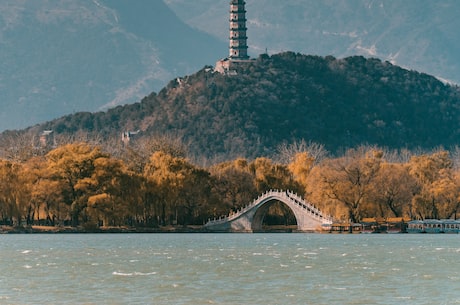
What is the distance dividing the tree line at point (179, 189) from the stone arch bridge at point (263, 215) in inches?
102

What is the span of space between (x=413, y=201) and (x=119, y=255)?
6035 centimetres

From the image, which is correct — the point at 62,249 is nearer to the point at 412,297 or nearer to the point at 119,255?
the point at 119,255

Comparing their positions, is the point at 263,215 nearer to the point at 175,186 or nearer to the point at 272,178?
the point at 272,178

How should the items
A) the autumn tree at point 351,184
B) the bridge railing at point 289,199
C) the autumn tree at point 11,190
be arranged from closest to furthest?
the autumn tree at point 11,190, the bridge railing at point 289,199, the autumn tree at point 351,184

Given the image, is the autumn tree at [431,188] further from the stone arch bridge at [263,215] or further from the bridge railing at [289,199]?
the stone arch bridge at [263,215]

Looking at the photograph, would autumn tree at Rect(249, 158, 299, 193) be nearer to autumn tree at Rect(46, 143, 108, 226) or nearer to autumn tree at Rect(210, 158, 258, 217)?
autumn tree at Rect(210, 158, 258, 217)

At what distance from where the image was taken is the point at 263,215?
15700 centimetres

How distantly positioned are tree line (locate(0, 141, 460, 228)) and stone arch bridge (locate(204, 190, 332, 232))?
2.60m

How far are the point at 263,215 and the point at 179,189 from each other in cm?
1217

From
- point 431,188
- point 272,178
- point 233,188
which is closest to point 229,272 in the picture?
point 431,188

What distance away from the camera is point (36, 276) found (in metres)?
78.8

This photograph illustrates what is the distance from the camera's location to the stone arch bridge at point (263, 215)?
14936 centimetres

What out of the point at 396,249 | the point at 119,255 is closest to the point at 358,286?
the point at 119,255

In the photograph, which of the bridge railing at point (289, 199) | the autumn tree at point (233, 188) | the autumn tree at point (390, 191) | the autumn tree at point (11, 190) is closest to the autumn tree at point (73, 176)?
the autumn tree at point (11, 190)
